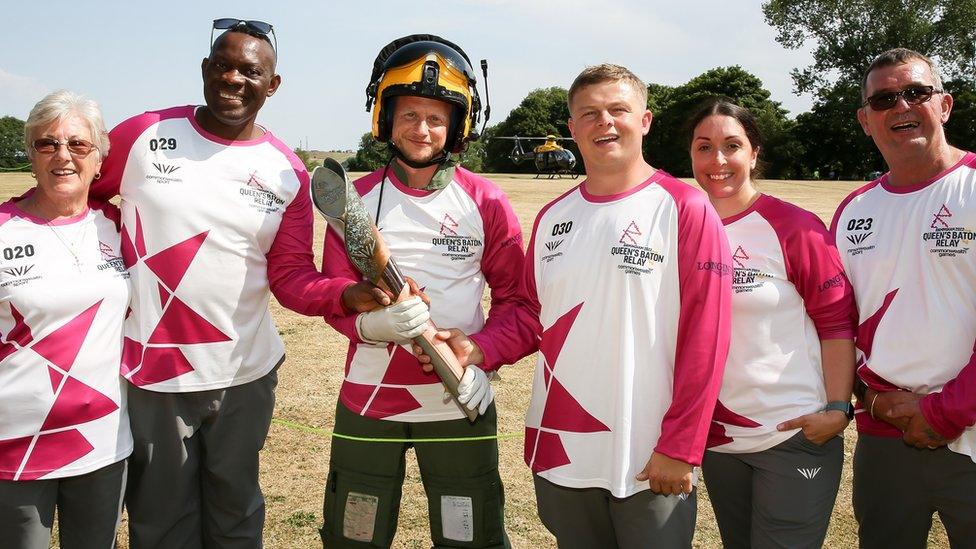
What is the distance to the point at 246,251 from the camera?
147 inches

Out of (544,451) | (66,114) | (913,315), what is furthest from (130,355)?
(913,315)

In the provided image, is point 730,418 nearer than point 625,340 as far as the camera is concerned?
No

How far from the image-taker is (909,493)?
3389 mm

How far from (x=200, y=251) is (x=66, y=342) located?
2.36ft

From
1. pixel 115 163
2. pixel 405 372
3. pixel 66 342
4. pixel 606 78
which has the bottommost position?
pixel 405 372

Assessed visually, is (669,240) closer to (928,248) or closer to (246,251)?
(928,248)

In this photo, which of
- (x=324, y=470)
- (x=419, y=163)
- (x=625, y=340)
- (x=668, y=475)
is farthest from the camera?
(x=324, y=470)

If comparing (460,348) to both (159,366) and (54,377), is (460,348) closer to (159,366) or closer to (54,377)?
(159,366)

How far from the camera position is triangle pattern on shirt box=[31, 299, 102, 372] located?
319 cm

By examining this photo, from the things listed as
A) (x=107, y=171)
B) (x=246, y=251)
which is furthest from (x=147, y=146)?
(x=246, y=251)

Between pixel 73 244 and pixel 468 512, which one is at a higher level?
pixel 73 244

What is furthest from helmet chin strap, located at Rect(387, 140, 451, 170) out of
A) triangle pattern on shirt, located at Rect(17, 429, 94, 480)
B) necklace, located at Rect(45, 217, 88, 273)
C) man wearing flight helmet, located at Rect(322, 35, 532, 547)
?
triangle pattern on shirt, located at Rect(17, 429, 94, 480)

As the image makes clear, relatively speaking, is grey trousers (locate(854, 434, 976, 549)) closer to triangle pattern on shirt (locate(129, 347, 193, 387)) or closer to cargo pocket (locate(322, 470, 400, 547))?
cargo pocket (locate(322, 470, 400, 547))

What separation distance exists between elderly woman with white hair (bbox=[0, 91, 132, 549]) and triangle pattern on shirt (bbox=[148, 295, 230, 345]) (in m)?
0.20
